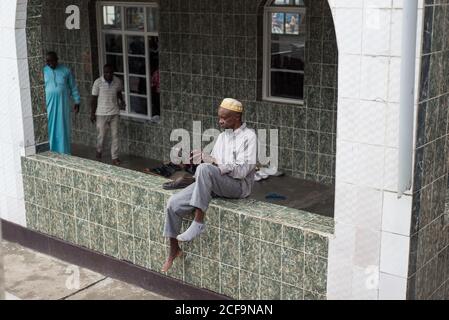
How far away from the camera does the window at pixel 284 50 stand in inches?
348

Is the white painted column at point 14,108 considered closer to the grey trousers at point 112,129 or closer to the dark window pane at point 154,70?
the grey trousers at point 112,129

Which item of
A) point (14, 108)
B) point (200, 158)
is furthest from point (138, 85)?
point (200, 158)

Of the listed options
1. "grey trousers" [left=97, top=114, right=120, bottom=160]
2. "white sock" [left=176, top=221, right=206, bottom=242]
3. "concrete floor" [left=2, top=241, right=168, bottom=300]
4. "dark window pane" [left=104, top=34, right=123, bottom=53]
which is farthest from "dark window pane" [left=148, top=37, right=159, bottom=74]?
"white sock" [left=176, top=221, right=206, bottom=242]

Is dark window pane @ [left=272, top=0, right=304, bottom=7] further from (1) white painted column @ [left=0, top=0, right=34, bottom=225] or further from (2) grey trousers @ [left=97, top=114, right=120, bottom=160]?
(1) white painted column @ [left=0, top=0, right=34, bottom=225]

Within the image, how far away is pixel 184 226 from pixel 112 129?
4897 millimetres

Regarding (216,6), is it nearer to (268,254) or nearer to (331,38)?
(331,38)

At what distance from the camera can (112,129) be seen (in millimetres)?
10016

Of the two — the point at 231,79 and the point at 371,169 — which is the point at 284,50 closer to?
the point at 231,79

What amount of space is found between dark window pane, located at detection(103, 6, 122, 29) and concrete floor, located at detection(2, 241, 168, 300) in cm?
503

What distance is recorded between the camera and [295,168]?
8977mm

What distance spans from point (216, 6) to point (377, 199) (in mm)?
5513

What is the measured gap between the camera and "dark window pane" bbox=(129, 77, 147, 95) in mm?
10613

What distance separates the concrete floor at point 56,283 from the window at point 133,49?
432cm

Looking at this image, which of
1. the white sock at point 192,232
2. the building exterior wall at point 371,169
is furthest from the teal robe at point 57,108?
the building exterior wall at point 371,169
